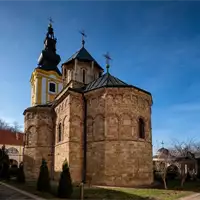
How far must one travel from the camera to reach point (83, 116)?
1892cm

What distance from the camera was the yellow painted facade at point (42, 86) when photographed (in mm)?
35875

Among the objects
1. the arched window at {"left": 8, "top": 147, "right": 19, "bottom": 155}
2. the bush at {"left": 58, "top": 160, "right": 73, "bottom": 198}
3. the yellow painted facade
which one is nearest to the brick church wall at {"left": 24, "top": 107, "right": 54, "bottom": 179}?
the bush at {"left": 58, "top": 160, "right": 73, "bottom": 198}

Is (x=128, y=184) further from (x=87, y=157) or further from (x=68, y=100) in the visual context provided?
(x=68, y=100)

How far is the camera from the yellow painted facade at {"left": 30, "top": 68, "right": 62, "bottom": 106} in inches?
1412

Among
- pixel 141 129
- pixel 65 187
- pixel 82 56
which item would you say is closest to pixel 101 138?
pixel 141 129

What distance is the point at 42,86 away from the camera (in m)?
36.4

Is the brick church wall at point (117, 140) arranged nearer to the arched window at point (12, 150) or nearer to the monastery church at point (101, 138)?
the monastery church at point (101, 138)

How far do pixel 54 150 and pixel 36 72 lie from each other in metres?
18.5

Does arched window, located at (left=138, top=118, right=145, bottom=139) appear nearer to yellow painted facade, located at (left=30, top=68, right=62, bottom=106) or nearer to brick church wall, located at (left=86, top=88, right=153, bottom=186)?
brick church wall, located at (left=86, top=88, right=153, bottom=186)

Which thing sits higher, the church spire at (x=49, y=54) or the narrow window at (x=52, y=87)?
the church spire at (x=49, y=54)

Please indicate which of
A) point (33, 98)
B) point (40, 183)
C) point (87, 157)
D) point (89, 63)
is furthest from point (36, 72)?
point (40, 183)

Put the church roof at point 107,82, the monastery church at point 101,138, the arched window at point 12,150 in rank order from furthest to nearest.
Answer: the arched window at point 12,150
the church roof at point 107,82
the monastery church at point 101,138

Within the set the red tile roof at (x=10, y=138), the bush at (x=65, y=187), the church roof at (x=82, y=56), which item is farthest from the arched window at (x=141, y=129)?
the red tile roof at (x=10, y=138)

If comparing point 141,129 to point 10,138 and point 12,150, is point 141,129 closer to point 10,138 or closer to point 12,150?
point 12,150
